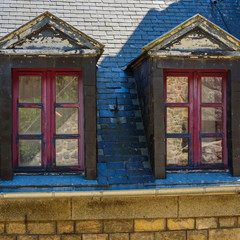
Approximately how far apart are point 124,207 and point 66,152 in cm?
107

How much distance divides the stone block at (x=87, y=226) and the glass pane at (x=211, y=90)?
2.26 metres

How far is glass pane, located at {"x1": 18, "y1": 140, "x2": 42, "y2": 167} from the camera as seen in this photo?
536 cm

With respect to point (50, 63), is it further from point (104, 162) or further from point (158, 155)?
point (158, 155)

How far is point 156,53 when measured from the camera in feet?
17.7

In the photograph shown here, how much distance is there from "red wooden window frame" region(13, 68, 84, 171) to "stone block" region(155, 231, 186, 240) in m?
1.41

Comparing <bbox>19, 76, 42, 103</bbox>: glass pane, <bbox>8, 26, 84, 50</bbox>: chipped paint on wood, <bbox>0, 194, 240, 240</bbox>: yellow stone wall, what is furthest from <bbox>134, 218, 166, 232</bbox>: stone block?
<bbox>8, 26, 84, 50</bbox>: chipped paint on wood

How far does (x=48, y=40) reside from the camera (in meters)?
5.31

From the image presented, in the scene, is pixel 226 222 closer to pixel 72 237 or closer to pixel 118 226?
pixel 118 226

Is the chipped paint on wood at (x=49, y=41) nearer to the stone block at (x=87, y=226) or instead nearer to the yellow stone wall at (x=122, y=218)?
the yellow stone wall at (x=122, y=218)

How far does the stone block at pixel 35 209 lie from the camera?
525 cm

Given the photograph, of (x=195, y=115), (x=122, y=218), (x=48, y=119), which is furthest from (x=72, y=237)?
(x=195, y=115)

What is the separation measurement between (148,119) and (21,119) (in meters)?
1.75

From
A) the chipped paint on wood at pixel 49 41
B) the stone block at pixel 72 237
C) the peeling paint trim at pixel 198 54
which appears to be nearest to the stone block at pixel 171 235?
the stone block at pixel 72 237

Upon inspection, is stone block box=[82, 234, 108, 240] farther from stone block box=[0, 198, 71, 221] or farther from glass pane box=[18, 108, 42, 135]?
glass pane box=[18, 108, 42, 135]
